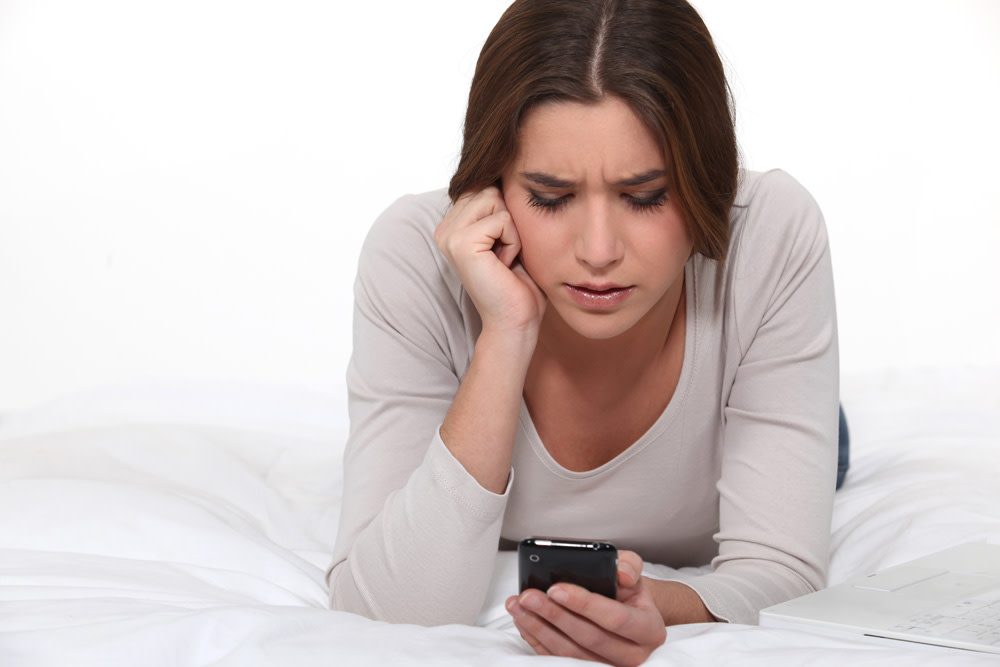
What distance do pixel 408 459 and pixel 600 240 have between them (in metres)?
0.43

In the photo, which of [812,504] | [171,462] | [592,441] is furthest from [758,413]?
[171,462]

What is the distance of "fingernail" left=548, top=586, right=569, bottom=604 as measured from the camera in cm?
106

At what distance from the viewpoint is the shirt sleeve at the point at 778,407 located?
1.42 m

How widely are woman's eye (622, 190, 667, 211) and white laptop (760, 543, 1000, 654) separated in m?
0.50

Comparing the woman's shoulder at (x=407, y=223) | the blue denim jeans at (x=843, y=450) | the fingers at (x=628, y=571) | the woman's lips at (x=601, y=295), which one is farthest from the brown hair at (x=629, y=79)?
the blue denim jeans at (x=843, y=450)

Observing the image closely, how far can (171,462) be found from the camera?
2.01 meters

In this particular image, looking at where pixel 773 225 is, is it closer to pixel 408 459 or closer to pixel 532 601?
pixel 408 459

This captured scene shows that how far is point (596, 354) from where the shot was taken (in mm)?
1640

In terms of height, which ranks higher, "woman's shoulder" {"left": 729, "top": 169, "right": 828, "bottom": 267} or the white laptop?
"woman's shoulder" {"left": 729, "top": 169, "right": 828, "bottom": 267}

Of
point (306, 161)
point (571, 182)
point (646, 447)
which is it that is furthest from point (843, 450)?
point (306, 161)

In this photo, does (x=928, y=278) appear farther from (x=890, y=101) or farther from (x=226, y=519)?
(x=226, y=519)

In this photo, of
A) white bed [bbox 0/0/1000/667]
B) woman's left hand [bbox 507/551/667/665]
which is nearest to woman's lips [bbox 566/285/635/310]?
woman's left hand [bbox 507/551/667/665]

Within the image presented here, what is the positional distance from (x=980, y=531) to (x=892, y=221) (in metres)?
2.01

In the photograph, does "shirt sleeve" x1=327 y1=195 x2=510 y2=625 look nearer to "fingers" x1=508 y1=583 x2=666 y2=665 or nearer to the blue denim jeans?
"fingers" x1=508 y1=583 x2=666 y2=665
